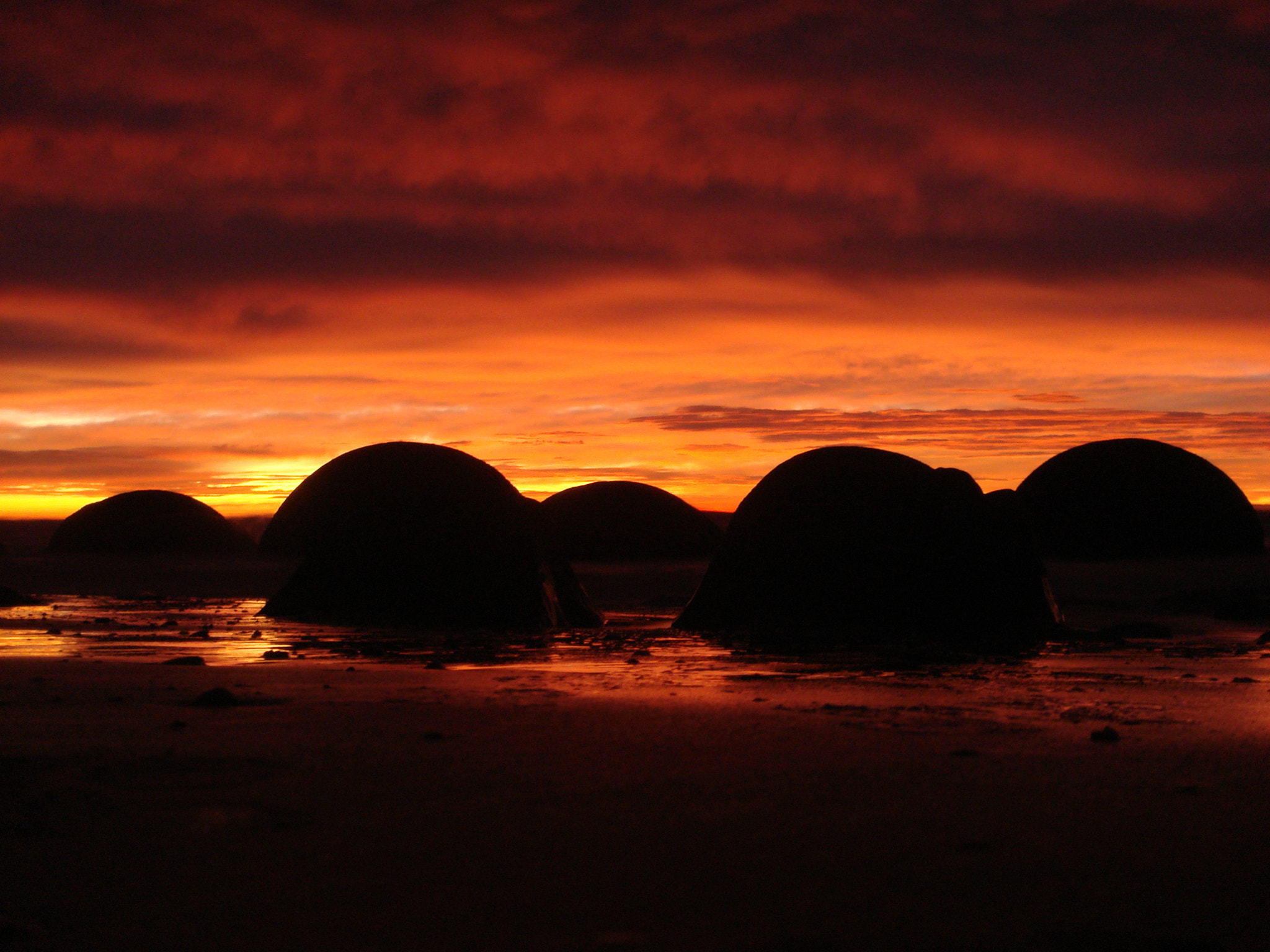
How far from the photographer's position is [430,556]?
13.6m

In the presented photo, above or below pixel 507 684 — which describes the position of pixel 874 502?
above

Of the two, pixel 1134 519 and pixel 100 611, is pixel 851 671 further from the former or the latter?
pixel 1134 519

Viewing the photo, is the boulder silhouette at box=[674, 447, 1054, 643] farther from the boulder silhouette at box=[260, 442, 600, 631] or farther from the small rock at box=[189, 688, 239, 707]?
the small rock at box=[189, 688, 239, 707]

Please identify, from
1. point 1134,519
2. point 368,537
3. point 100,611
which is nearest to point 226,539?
point 100,611

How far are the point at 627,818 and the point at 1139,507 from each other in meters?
29.1

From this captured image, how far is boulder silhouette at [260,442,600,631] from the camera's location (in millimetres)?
13344

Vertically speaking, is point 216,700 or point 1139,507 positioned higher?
point 1139,507

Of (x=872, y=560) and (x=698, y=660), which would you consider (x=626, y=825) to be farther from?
(x=872, y=560)

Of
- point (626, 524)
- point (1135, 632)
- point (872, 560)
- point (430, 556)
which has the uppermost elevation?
point (626, 524)

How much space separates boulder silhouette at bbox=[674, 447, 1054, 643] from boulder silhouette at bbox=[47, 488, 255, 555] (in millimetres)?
23743

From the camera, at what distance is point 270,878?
10.9 feet

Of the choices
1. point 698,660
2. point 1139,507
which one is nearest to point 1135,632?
point 698,660

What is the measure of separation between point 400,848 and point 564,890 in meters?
0.64

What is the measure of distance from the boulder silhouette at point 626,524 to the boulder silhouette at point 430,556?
18.0 meters
